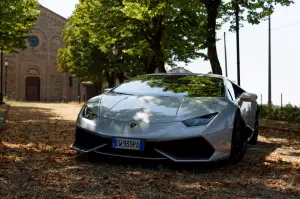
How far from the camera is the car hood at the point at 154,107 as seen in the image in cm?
509

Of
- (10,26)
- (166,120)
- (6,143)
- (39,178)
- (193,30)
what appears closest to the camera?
(39,178)

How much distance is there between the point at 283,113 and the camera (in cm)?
1939

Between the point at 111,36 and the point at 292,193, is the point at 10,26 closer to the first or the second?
the point at 111,36

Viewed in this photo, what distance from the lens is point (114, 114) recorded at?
5277 millimetres

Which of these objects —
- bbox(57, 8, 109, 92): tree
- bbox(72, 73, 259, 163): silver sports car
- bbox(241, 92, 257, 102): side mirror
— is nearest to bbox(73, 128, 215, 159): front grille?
bbox(72, 73, 259, 163): silver sports car

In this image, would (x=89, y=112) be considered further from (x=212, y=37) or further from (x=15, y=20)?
(x=15, y=20)

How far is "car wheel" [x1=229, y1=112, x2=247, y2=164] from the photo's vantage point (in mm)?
5456

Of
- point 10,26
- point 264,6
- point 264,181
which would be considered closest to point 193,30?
point 264,6

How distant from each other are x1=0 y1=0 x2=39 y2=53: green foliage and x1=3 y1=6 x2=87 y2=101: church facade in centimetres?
3061

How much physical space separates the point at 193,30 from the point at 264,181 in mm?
19012

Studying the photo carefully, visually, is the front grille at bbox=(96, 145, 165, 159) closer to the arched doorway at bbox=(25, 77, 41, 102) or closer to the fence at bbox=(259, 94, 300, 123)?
the fence at bbox=(259, 94, 300, 123)

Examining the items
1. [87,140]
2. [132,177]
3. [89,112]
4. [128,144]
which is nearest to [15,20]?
[89,112]

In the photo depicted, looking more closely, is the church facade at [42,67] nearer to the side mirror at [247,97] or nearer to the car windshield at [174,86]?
the car windshield at [174,86]

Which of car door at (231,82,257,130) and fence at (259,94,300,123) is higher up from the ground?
car door at (231,82,257,130)
